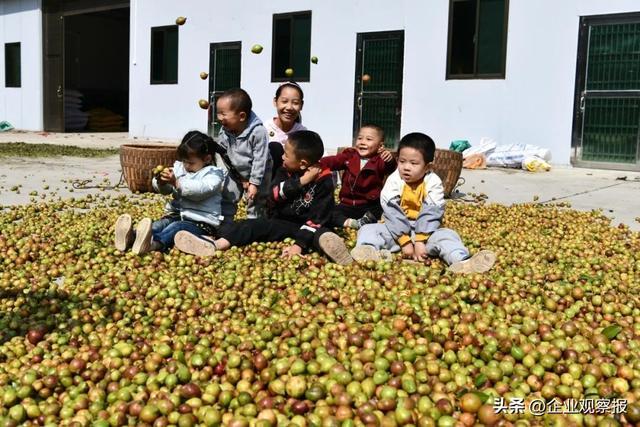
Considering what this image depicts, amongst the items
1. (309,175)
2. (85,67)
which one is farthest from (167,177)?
(85,67)

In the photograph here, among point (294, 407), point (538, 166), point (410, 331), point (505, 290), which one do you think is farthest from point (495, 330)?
point (538, 166)

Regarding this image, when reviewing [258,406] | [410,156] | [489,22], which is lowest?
[258,406]

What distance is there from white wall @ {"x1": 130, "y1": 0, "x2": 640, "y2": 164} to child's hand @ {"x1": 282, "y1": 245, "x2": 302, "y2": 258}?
25.7 feet

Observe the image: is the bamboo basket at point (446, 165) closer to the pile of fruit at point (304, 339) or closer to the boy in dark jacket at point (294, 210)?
the boy in dark jacket at point (294, 210)

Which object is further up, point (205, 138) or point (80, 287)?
point (205, 138)

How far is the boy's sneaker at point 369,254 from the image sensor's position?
4996mm

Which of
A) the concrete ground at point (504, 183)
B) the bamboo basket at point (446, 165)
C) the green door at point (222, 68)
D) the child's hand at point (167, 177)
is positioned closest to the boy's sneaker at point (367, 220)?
the child's hand at point (167, 177)

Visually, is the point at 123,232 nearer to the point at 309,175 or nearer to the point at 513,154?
the point at 309,175

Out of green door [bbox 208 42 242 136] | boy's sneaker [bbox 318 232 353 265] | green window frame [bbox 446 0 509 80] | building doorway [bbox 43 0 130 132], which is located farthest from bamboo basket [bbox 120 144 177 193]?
building doorway [bbox 43 0 130 132]

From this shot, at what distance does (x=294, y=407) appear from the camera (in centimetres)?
262

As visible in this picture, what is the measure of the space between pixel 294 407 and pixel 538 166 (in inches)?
387

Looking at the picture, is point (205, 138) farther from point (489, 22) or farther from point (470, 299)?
point (489, 22)

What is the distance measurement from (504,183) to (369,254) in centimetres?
572

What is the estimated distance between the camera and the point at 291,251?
5.19 meters
